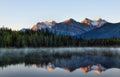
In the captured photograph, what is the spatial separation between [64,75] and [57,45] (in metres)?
147

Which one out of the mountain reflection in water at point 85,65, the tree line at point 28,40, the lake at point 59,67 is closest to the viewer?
the lake at point 59,67

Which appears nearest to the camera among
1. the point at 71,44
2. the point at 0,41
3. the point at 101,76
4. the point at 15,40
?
Result: the point at 101,76

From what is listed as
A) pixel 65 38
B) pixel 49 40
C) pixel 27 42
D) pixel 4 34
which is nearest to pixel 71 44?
pixel 65 38

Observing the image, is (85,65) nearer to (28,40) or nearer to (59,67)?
(59,67)

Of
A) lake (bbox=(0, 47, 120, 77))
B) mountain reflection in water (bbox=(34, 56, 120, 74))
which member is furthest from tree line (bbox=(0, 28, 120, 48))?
mountain reflection in water (bbox=(34, 56, 120, 74))

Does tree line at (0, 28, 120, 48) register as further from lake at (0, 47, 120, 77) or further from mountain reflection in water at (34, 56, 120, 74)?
mountain reflection in water at (34, 56, 120, 74)

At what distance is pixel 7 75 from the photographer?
111 feet

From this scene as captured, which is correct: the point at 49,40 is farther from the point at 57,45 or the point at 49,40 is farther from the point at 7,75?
the point at 7,75

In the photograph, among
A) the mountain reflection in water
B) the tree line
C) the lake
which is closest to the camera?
the lake

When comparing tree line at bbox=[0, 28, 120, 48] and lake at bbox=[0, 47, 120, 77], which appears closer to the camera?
lake at bbox=[0, 47, 120, 77]

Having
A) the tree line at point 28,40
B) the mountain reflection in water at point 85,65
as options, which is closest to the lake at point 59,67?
the mountain reflection in water at point 85,65

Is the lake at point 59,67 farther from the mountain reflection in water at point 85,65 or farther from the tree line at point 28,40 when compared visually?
the tree line at point 28,40

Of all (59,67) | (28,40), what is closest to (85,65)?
(59,67)

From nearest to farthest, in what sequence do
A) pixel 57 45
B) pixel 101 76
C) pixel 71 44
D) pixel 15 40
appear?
pixel 101 76, pixel 15 40, pixel 57 45, pixel 71 44
